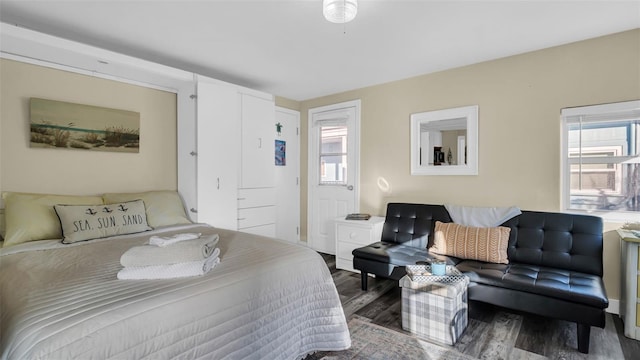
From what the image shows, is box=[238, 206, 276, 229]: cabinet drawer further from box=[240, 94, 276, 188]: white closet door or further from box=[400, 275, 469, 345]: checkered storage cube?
box=[400, 275, 469, 345]: checkered storage cube

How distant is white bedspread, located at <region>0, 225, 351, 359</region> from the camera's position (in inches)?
43.3

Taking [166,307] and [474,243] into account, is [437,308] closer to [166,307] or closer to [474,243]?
[474,243]

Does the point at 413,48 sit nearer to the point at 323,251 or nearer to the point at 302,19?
the point at 302,19

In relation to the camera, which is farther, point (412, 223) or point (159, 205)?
point (412, 223)

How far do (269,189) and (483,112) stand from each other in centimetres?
270

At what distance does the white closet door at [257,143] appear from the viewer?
12.3 feet

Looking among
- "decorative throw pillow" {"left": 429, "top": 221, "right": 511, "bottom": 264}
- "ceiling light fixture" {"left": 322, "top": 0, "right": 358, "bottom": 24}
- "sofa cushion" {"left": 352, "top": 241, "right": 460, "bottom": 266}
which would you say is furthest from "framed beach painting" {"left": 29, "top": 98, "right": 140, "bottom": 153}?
"decorative throw pillow" {"left": 429, "top": 221, "right": 511, "bottom": 264}

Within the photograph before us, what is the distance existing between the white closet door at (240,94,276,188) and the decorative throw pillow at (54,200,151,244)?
4.24 ft

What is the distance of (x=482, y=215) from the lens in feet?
9.71

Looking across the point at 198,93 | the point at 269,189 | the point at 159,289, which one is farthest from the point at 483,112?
the point at 159,289

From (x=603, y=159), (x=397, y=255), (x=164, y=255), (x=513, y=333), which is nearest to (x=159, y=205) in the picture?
(x=164, y=255)

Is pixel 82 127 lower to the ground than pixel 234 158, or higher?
higher

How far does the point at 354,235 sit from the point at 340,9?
248cm

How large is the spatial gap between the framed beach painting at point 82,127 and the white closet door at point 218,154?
694 millimetres
